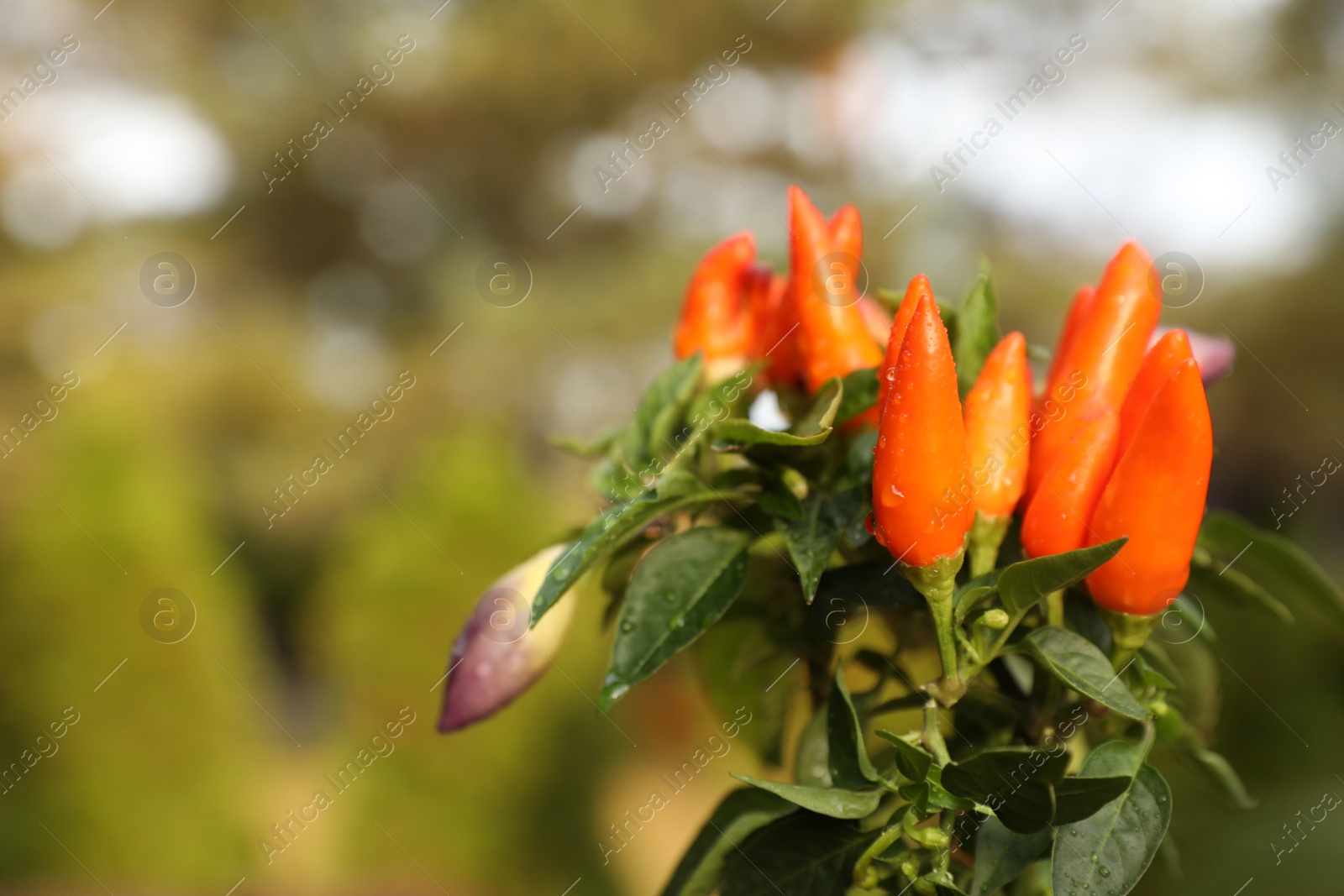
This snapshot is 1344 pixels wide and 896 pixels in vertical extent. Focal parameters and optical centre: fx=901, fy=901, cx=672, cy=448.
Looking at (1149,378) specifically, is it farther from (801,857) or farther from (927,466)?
(801,857)

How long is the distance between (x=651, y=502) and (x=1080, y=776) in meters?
0.24

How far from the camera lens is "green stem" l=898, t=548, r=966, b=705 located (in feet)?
1.43

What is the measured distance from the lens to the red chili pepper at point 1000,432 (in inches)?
18.7

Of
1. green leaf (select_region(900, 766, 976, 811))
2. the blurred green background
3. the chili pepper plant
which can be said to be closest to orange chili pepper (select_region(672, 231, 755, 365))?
the chili pepper plant

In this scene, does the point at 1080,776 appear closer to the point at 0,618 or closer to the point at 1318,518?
the point at 1318,518

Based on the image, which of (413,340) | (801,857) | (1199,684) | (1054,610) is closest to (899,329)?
(1054,610)

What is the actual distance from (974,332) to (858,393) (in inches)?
4.0

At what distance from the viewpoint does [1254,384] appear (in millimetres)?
8648

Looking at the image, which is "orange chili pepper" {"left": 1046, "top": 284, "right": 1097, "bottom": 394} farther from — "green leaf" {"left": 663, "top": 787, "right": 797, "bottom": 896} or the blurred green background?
the blurred green background

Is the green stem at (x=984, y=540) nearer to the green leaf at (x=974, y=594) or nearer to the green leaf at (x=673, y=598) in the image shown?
the green leaf at (x=974, y=594)

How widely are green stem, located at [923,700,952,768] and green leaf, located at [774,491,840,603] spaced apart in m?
0.08

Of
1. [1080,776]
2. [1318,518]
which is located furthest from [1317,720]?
[1080,776]

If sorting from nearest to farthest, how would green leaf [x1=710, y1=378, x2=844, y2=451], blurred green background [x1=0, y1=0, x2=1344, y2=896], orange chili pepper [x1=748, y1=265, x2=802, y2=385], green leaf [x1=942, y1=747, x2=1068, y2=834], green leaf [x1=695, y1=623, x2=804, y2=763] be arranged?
green leaf [x1=942, y1=747, x2=1068, y2=834]
green leaf [x1=710, y1=378, x2=844, y2=451]
orange chili pepper [x1=748, y1=265, x2=802, y2=385]
green leaf [x1=695, y1=623, x2=804, y2=763]
blurred green background [x1=0, y1=0, x2=1344, y2=896]

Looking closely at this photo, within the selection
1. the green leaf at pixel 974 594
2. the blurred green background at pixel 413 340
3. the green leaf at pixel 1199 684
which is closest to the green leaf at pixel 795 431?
the green leaf at pixel 974 594
